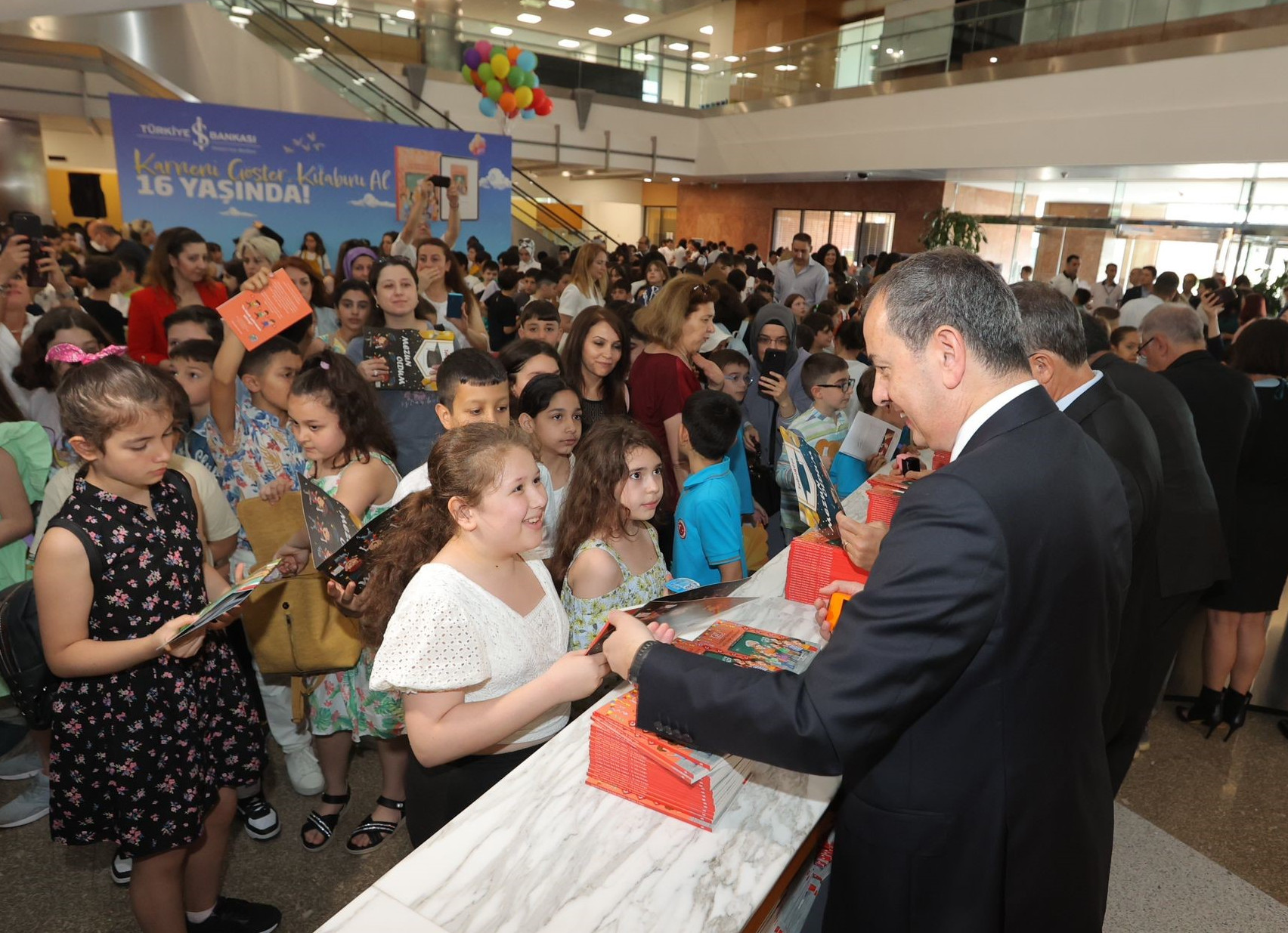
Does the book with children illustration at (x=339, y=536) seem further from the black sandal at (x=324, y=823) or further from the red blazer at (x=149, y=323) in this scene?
the red blazer at (x=149, y=323)

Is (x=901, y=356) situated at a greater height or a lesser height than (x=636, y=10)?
lesser

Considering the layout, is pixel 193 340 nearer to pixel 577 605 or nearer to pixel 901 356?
pixel 577 605

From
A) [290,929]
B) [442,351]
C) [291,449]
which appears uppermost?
[442,351]

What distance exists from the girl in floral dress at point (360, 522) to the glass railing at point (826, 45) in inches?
450

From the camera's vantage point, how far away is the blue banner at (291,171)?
6.98m

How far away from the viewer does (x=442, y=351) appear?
352cm

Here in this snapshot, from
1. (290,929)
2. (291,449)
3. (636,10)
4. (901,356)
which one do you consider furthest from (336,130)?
(636,10)

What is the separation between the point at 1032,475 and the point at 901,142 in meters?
13.6

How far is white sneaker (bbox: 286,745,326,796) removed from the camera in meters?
2.97

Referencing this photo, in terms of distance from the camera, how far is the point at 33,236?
5234mm

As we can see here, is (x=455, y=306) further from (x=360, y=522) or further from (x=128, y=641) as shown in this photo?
(x=128, y=641)

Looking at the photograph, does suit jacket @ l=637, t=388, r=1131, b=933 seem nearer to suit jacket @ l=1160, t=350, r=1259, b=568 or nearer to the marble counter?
the marble counter

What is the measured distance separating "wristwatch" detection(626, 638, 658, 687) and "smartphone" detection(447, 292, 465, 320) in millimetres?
3994

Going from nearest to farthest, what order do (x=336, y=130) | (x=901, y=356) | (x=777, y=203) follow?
(x=901, y=356) < (x=336, y=130) < (x=777, y=203)
